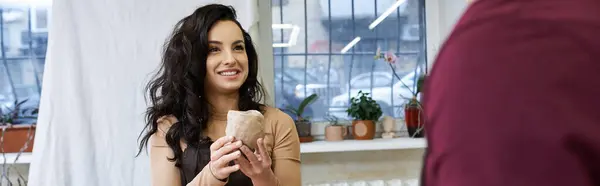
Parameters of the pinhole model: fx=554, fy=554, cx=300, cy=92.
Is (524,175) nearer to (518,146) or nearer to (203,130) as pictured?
(518,146)

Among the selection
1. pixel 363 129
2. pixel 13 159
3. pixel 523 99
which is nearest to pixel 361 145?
pixel 363 129

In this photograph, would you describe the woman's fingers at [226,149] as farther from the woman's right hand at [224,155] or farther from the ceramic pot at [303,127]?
the ceramic pot at [303,127]

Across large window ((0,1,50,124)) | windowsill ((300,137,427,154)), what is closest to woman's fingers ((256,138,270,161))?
windowsill ((300,137,427,154))

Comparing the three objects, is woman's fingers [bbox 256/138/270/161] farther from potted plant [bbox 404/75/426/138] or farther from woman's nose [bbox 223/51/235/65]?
potted plant [bbox 404/75/426/138]

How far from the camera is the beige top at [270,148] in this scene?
142 cm

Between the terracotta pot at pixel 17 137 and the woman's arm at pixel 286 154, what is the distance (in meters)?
1.08

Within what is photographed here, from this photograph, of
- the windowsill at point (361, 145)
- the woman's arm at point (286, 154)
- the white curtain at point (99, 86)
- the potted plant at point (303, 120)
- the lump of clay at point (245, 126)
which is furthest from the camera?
the potted plant at point (303, 120)

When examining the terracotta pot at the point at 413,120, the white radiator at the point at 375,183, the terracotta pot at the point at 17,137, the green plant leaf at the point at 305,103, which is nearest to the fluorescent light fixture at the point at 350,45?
the green plant leaf at the point at 305,103

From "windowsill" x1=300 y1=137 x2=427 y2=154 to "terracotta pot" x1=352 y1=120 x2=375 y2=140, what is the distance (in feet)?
0.13

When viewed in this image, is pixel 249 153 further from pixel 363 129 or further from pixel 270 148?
pixel 363 129

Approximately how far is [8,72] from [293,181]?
135 centimetres

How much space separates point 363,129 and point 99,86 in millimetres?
975

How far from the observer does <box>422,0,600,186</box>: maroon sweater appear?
0.95 feet

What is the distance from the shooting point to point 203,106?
1479 mm
